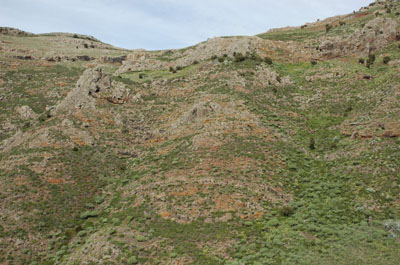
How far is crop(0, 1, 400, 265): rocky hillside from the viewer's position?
115ft

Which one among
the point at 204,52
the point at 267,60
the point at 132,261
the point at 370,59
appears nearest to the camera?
the point at 132,261

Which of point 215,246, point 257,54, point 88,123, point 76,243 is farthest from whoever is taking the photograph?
point 257,54

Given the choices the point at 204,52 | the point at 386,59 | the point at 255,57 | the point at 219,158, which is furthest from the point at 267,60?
the point at 219,158

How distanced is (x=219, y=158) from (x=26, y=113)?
48781 mm

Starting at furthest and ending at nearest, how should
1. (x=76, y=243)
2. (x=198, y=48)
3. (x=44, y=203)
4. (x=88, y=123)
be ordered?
1. (x=198, y=48)
2. (x=88, y=123)
3. (x=44, y=203)
4. (x=76, y=243)

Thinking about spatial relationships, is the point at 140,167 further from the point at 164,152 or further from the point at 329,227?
the point at 329,227

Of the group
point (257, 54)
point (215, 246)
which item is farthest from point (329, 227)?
point (257, 54)

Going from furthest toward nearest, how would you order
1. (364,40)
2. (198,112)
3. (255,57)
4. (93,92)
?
(255,57)
(364,40)
(93,92)
(198,112)

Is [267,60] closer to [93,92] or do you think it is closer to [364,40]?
[364,40]

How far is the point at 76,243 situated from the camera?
39125 mm

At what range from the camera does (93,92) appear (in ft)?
225

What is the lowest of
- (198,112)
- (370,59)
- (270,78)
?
(198,112)

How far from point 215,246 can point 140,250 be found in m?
8.20

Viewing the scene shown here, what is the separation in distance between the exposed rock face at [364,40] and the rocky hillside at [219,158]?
307 mm
